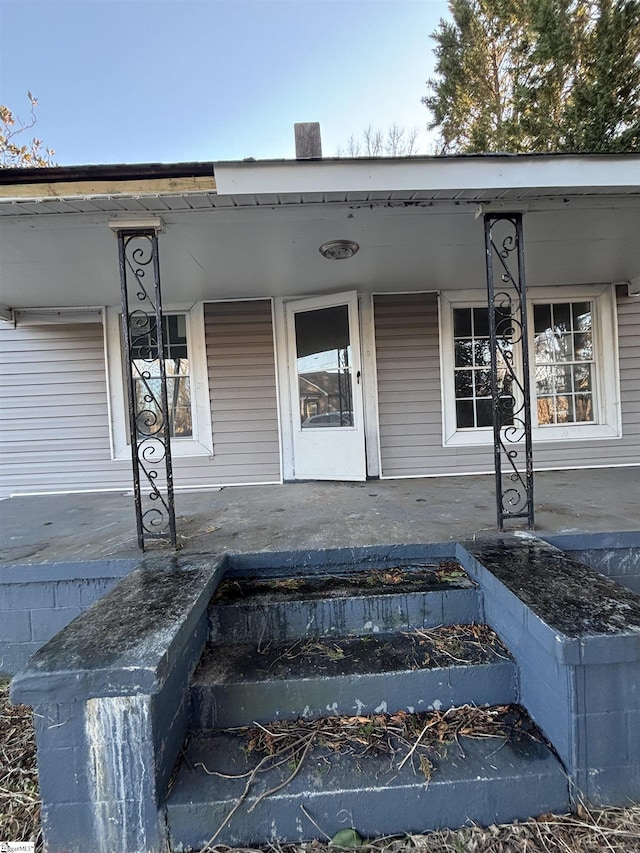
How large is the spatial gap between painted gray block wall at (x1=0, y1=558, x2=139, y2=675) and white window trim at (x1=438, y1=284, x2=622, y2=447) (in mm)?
3339

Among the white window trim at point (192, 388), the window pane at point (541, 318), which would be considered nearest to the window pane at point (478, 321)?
the window pane at point (541, 318)

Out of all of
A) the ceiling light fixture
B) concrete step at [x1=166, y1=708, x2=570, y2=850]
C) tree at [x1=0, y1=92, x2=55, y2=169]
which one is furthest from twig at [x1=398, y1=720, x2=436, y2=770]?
tree at [x1=0, y1=92, x2=55, y2=169]

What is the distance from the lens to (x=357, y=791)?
1185 mm

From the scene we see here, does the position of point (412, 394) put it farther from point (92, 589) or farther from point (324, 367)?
point (92, 589)

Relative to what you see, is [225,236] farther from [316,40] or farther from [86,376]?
[316,40]

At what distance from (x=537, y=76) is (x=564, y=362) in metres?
7.12

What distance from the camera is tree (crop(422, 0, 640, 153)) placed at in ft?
22.8

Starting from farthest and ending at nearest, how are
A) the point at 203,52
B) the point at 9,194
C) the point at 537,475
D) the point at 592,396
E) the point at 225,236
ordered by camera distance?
1. the point at 203,52
2. the point at 592,396
3. the point at 537,475
4. the point at 225,236
5. the point at 9,194

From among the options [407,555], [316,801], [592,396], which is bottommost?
[316,801]

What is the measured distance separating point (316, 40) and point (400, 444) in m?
9.76

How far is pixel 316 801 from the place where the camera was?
3.87 ft

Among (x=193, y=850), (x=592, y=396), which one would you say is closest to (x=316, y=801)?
(x=193, y=850)

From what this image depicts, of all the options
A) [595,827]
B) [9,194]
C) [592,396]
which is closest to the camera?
[595,827]

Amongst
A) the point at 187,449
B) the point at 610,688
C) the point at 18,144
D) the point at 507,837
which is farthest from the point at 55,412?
the point at 18,144
